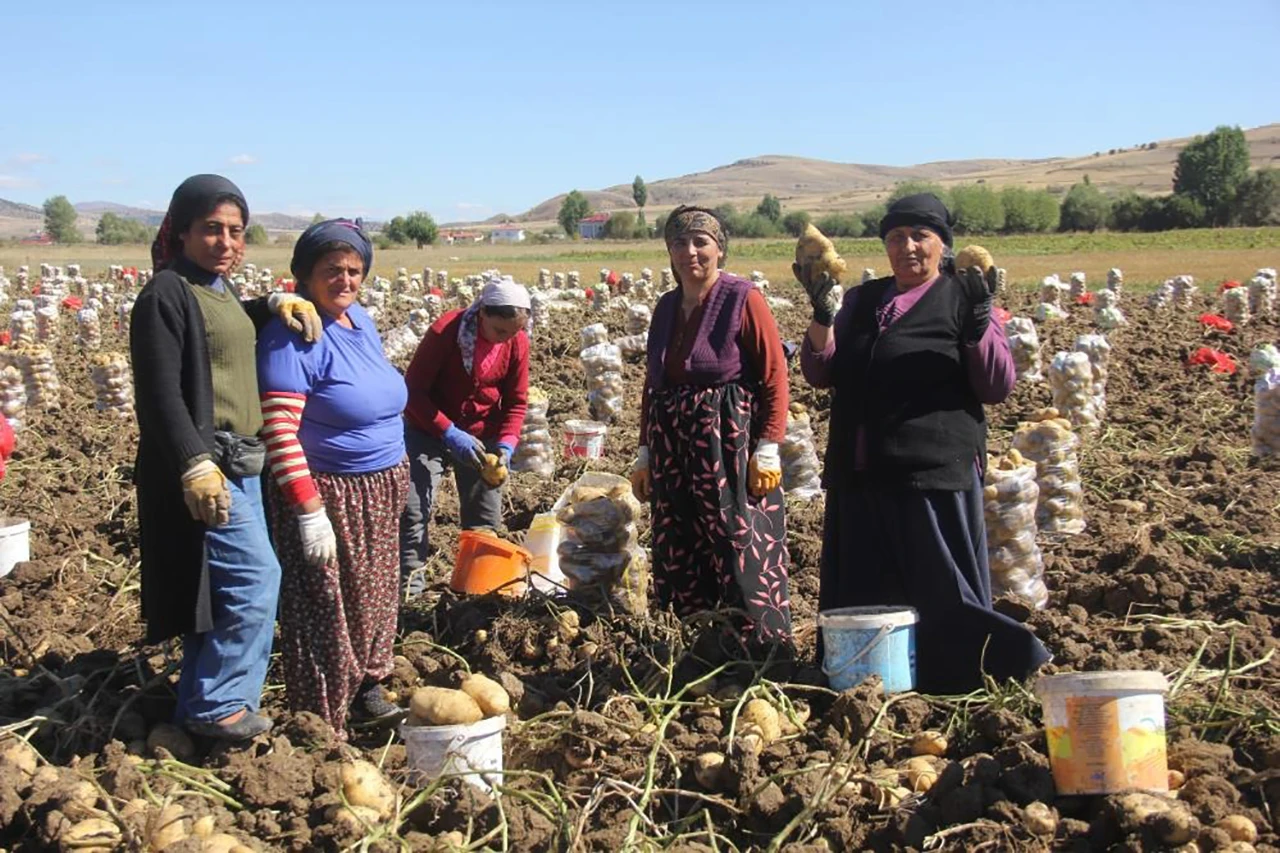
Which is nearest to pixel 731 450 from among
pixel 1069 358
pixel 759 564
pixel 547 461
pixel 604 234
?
pixel 759 564

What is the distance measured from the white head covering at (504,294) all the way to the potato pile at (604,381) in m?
5.33

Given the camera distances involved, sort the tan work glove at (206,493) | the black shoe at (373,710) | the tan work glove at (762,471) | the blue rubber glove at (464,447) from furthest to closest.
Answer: the blue rubber glove at (464,447) → the tan work glove at (762,471) → the black shoe at (373,710) → the tan work glove at (206,493)

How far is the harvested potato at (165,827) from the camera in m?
2.95

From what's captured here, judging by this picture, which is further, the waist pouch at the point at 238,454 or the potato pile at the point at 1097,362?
the potato pile at the point at 1097,362

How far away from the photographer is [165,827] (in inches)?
117

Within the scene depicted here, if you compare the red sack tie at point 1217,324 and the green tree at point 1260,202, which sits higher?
the green tree at point 1260,202

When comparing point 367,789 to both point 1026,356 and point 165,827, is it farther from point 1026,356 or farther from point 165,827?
point 1026,356

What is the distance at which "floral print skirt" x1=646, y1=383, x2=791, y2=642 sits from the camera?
168 inches

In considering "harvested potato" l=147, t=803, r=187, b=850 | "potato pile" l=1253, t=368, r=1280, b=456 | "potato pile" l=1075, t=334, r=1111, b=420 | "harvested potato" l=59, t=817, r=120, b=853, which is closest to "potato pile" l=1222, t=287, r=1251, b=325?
"potato pile" l=1075, t=334, r=1111, b=420

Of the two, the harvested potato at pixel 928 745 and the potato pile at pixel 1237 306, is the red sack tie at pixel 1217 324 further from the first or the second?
the harvested potato at pixel 928 745

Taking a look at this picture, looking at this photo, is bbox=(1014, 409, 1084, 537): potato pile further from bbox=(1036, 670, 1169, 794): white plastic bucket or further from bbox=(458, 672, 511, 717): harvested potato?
bbox=(458, 672, 511, 717): harvested potato

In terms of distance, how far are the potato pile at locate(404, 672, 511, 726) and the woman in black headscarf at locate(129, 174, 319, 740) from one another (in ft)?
1.50

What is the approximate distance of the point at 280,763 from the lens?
331cm

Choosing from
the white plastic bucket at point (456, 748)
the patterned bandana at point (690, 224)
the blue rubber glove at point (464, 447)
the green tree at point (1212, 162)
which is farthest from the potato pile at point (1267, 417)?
the green tree at point (1212, 162)
